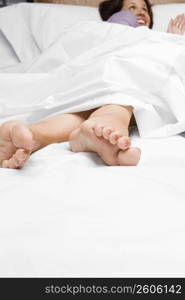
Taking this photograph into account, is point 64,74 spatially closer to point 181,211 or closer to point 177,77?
point 177,77

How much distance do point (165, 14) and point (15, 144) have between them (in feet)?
4.62

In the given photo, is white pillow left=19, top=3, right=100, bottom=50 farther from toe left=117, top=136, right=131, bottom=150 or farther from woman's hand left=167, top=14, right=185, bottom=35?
toe left=117, top=136, right=131, bottom=150

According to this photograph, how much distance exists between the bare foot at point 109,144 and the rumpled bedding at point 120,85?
0.62 ft

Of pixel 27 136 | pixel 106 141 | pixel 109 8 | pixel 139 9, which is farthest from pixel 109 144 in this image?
pixel 109 8

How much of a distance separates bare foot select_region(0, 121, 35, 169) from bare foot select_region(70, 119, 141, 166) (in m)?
0.10

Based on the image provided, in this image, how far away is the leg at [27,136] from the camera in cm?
69

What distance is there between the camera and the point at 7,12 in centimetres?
180

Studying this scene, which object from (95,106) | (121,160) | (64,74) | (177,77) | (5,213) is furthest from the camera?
(64,74)

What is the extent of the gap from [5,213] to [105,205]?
126mm

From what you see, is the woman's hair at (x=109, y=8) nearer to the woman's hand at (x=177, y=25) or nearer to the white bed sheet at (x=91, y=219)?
the woman's hand at (x=177, y=25)

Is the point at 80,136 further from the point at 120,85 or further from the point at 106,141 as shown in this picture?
the point at 120,85

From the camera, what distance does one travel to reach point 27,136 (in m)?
0.68

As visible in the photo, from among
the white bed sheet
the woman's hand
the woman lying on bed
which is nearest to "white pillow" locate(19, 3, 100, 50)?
the woman's hand

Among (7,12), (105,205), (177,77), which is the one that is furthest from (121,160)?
(7,12)
